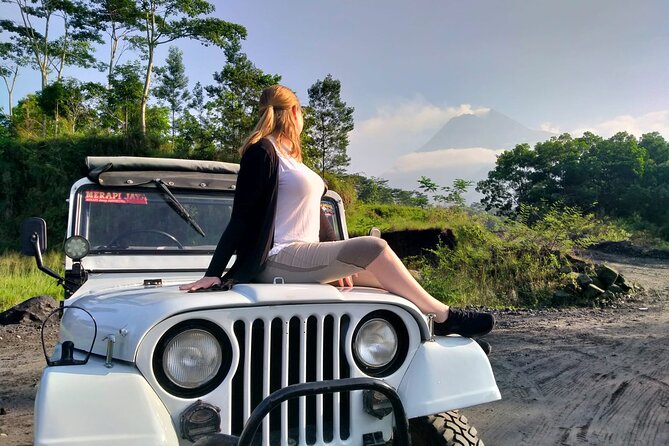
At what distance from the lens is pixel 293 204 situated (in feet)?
8.68

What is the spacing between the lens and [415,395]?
7.22 ft

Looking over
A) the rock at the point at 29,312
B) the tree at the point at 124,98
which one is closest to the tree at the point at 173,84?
the tree at the point at 124,98

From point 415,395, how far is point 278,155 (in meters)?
1.27

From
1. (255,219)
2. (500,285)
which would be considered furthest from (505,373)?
(500,285)

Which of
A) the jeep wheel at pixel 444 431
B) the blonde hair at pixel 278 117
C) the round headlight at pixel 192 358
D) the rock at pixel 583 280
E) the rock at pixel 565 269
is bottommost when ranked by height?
the rock at pixel 583 280

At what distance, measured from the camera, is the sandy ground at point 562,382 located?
3.79m

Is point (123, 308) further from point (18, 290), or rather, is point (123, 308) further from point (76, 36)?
point (76, 36)

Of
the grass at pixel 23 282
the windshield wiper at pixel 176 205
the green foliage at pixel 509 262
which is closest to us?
the windshield wiper at pixel 176 205

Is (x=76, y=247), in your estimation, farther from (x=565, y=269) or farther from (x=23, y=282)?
(x=565, y=269)

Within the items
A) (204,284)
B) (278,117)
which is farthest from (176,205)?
(204,284)

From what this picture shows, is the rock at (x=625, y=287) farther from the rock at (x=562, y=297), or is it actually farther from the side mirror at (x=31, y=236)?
the side mirror at (x=31, y=236)

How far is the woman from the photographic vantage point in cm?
243

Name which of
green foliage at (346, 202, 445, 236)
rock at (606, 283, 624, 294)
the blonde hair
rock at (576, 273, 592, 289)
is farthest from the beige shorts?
green foliage at (346, 202, 445, 236)

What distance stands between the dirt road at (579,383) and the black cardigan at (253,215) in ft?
7.26
